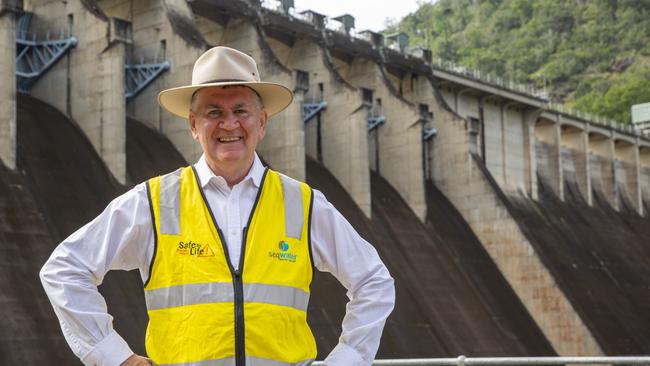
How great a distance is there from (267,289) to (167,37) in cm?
2775

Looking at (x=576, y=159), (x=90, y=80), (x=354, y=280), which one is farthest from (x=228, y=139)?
(x=576, y=159)

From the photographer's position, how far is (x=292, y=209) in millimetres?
4105

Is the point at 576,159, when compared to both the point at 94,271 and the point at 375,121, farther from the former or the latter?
the point at 94,271

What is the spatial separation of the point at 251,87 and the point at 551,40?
125m

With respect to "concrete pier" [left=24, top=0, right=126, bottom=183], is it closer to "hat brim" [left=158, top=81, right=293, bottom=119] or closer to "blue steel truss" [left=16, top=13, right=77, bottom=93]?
"blue steel truss" [left=16, top=13, right=77, bottom=93]

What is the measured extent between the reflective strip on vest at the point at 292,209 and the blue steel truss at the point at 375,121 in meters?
36.6

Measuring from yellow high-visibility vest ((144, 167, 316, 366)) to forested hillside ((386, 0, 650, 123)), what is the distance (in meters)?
97.1

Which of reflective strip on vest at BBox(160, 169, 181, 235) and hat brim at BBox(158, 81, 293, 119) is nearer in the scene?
reflective strip on vest at BBox(160, 169, 181, 235)

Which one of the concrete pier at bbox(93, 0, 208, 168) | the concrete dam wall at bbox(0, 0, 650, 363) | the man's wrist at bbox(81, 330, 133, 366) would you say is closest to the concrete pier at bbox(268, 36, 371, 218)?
the concrete dam wall at bbox(0, 0, 650, 363)

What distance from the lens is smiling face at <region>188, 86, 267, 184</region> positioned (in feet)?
13.2

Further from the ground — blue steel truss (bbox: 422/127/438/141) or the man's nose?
blue steel truss (bbox: 422/127/438/141)

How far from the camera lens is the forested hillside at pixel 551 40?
113 meters

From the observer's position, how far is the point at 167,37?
1218 inches

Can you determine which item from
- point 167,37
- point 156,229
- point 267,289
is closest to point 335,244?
point 267,289
